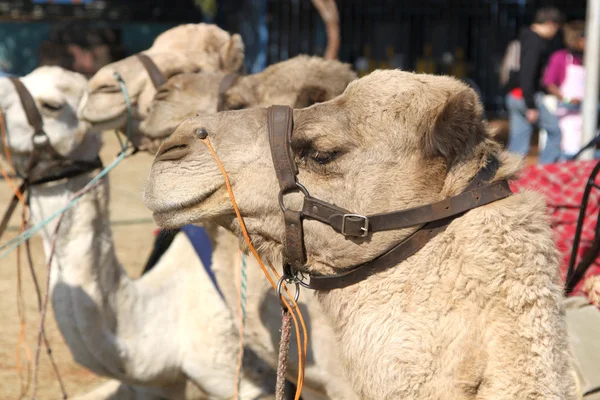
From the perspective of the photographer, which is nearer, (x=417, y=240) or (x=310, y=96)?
(x=417, y=240)

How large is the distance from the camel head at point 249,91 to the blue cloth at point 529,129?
18.4ft

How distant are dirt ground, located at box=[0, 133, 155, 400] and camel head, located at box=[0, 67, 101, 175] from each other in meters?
0.35

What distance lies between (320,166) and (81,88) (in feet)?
8.00

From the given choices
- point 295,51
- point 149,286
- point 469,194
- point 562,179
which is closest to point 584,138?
point 562,179

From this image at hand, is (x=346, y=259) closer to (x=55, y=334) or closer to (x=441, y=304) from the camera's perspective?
(x=441, y=304)

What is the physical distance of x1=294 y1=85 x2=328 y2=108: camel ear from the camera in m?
3.84

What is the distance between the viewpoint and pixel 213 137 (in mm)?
2240

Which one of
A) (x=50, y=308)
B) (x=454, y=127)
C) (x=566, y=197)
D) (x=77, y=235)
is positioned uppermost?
(x=454, y=127)

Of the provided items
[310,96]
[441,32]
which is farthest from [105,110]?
[441,32]

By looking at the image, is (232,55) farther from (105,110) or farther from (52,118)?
(52,118)

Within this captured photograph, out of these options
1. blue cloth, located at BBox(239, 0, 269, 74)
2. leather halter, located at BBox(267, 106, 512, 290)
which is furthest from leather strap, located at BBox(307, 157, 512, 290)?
blue cloth, located at BBox(239, 0, 269, 74)

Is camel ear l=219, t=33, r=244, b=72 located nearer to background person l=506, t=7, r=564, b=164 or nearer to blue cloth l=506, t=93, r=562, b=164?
blue cloth l=506, t=93, r=562, b=164

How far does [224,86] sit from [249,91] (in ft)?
0.47

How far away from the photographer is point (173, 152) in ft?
7.31
